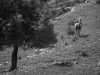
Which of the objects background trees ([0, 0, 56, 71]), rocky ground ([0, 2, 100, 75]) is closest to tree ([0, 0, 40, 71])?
background trees ([0, 0, 56, 71])

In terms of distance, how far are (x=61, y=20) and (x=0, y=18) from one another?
22.1m

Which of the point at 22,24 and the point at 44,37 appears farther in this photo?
the point at 44,37

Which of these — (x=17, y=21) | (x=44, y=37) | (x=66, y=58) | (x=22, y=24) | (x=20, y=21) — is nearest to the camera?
(x=17, y=21)

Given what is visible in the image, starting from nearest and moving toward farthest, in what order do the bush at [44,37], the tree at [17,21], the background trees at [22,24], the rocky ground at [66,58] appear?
the tree at [17,21] → the background trees at [22,24] → the rocky ground at [66,58] → the bush at [44,37]

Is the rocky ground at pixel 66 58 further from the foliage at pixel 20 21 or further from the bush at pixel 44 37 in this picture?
the foliage at pixel 20 21

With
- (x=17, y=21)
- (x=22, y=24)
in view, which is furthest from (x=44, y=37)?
(x=17, y=21)

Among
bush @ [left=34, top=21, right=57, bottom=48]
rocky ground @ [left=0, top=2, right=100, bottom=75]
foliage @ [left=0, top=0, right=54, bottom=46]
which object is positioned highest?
foliage @ [left=0, top=0, right=54, bottom=46]

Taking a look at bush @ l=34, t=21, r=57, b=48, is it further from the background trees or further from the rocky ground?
the rocky ground

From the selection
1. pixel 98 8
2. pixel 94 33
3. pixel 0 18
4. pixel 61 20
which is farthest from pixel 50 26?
pixel 98 8

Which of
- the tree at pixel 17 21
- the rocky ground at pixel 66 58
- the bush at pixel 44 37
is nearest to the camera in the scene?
the tree at pixel 17 21

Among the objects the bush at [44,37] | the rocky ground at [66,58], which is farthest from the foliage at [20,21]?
the rocky ground at [66,58]

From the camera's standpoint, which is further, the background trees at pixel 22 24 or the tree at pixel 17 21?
the background trees at pixel 22 24

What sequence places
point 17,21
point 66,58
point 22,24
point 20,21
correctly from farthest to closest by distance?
point 66,58 → point 22,24 → point 20,21 → point 17,21

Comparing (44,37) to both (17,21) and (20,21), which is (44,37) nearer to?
(20,21)
